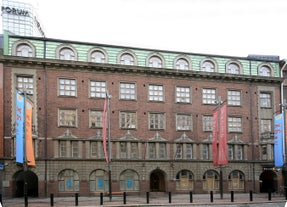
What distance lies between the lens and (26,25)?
11019 centimetres

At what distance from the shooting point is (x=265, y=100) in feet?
156

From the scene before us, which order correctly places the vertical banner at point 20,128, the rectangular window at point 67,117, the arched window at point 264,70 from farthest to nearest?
the arched window at point 264,70 < the rectangular window at point 67,117 < the vertical banner at point 20,128

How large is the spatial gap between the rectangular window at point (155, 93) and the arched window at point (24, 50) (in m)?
12.7

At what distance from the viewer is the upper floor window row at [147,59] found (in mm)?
40281

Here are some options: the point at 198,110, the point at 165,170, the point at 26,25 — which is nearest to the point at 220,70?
the point at 198,110

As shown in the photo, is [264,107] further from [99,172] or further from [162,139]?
[99,172]

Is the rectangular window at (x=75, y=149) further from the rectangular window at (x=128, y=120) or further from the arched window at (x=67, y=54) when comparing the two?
the arched window at (x=67, y=54)

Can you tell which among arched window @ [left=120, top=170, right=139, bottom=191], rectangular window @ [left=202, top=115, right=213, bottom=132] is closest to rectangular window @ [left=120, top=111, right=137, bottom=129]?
arched window @ [left=120, top=170, right=139, bottom=191]

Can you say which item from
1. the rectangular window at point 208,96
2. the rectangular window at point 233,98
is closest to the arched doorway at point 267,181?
the rectangular window at point 233,98

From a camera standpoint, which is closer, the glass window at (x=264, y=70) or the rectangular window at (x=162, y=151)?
the rectangular window at (x=162, y=151)

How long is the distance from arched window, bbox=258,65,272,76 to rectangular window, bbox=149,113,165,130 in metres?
13.2

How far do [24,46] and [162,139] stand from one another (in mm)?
16858

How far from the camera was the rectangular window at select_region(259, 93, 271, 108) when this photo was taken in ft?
155

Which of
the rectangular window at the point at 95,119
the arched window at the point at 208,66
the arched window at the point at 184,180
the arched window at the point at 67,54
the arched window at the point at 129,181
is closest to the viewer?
the arched window at the point at 67,54
